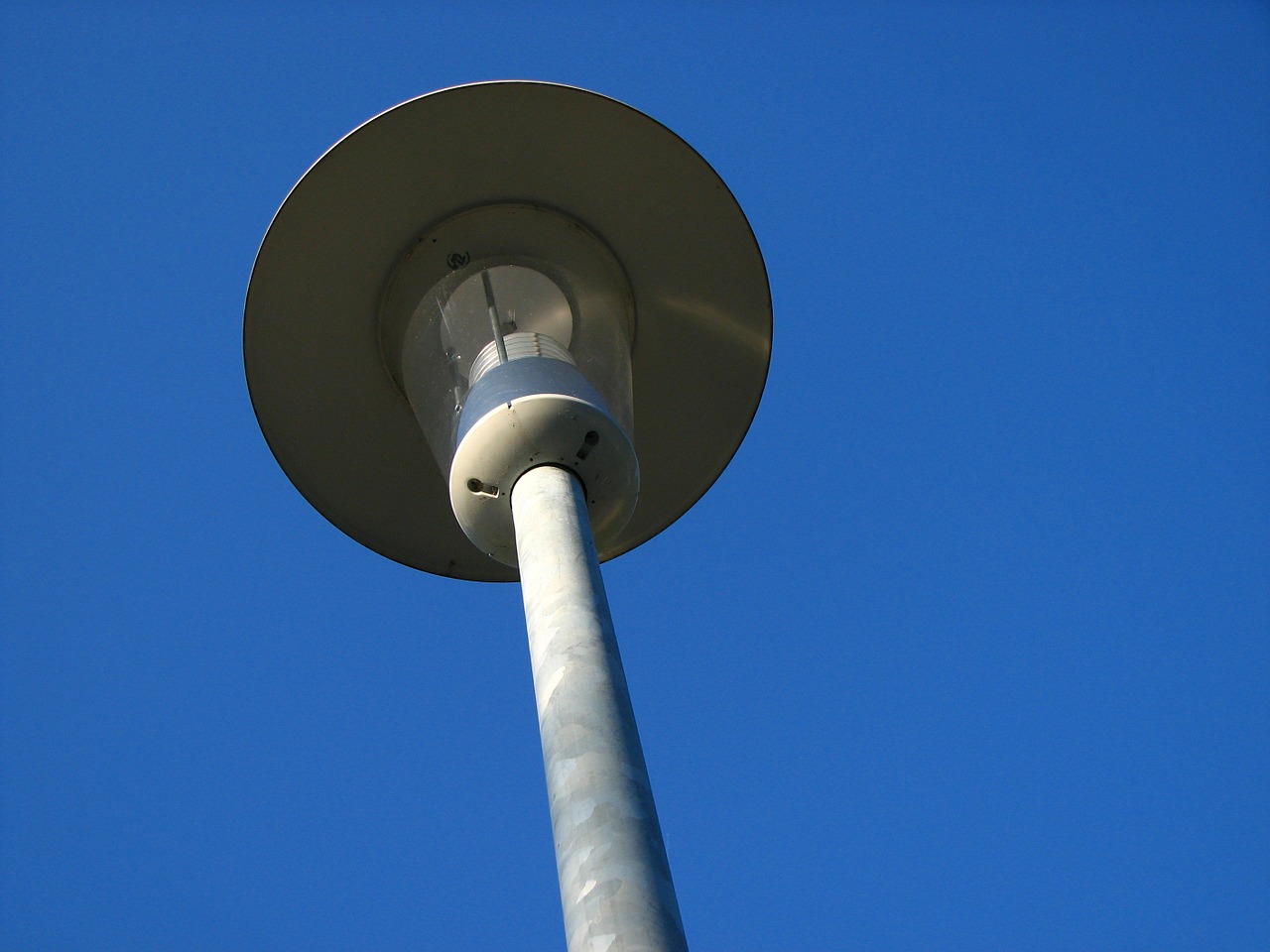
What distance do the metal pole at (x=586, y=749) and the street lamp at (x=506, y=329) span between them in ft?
0.15

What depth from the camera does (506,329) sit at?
8.92 metres

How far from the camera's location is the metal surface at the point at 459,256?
9.31 metres

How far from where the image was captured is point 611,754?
5.77 meters

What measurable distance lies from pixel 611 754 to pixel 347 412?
5213 millimetres

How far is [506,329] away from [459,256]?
3.01 feet

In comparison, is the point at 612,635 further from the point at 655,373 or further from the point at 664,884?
the point at 655,373

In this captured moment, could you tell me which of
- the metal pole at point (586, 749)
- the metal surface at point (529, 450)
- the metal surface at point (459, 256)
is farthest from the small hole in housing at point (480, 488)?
the metal surface at point (459, 256)

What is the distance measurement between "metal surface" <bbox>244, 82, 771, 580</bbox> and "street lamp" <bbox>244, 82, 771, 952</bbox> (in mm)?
16

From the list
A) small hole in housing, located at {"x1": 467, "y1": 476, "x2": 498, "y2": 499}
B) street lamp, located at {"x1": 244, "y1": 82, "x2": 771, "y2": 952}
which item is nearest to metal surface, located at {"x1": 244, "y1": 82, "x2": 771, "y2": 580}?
street lamp, located at {"x1": 244, "y1": 82, "x2": 771, "y2": 952}

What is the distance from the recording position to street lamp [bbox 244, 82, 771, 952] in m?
7.66

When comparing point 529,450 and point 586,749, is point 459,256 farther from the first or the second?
point 586,749

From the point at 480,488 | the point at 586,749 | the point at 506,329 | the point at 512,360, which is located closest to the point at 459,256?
the point at 506,329

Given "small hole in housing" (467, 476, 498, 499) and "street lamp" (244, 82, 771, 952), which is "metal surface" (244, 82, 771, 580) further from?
"small hole in housing" (467, 476, 498, 499)

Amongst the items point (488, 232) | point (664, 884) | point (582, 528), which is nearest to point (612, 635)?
point (582, 528)
